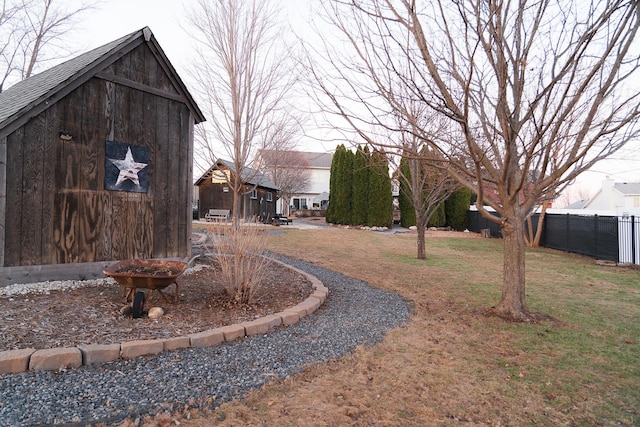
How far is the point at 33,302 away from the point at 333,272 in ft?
16.7

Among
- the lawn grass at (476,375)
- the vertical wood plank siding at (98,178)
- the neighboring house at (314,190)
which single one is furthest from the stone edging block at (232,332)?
the neighboring house at (314,190)

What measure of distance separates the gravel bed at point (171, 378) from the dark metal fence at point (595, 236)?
10.3 meters

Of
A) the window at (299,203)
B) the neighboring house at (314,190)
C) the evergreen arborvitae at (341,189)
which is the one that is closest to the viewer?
the evergreen arborvitae at (341,189)

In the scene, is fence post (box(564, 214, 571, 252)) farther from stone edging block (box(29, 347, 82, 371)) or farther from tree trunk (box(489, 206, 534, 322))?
stone edging block (box(29, 347, 82, 371))

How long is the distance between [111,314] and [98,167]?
9.65 ft

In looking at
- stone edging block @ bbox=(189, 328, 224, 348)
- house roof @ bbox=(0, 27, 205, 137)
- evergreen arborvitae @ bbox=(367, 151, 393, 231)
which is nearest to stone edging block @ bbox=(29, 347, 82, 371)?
stone edging block @ bbox=(189, 328, 224, 348)

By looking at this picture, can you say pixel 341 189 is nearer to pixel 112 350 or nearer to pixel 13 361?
pixel 112 350

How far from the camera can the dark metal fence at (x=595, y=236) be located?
10534 millimetres

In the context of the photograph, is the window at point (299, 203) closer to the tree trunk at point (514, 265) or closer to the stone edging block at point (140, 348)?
the tree trunk at point (514, 265)

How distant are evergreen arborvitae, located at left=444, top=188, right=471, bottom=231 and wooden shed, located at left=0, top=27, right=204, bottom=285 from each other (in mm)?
22725

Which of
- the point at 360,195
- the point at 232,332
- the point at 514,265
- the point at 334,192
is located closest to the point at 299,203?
the point at 334,192

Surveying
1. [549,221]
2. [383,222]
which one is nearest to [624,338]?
[549,221]

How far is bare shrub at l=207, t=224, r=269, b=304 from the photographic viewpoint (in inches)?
185

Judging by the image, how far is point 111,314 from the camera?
13.4ft
